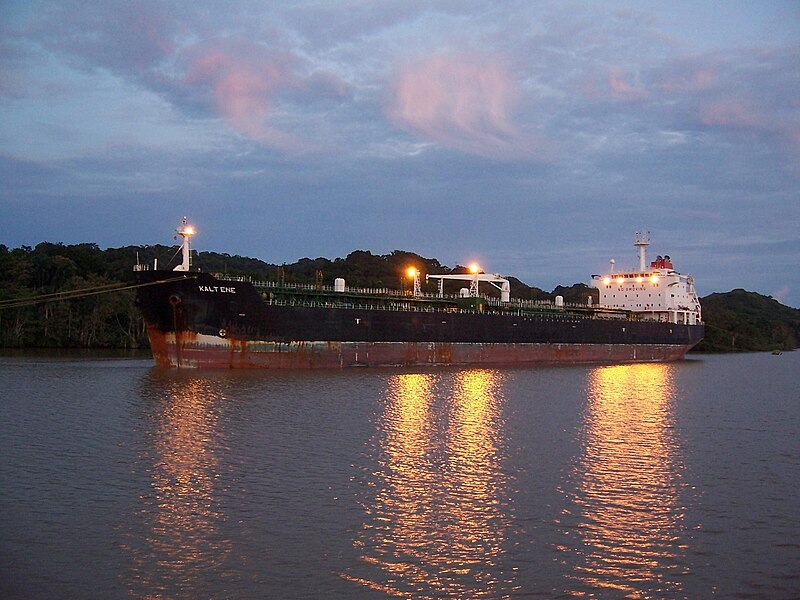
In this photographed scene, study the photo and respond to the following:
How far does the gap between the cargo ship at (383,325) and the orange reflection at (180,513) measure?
12.0m

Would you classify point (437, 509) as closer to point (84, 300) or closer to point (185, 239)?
point (185, 239)

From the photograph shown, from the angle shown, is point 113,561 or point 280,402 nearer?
point 113,561

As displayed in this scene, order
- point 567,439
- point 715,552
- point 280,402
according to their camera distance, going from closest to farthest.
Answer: point 715,552, point 567,439, point 280,402

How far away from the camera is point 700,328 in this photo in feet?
180

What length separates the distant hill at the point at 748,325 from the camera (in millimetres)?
86950

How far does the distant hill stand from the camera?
8695cm

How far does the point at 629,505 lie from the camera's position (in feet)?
34.5

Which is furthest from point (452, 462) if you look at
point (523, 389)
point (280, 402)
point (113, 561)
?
point (523, 389)

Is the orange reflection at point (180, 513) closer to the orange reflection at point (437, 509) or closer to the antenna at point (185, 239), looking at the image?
the orange reflection at point (437, 509)

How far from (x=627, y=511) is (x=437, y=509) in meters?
2.73

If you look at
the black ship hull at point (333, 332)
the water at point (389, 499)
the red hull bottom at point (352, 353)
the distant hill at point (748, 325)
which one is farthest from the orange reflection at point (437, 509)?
the distant hill at point (748, 325)

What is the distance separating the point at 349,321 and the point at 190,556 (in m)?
24.9

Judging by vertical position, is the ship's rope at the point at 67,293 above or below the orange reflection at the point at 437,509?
above

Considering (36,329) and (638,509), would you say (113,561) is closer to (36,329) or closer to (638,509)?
(638,509)
